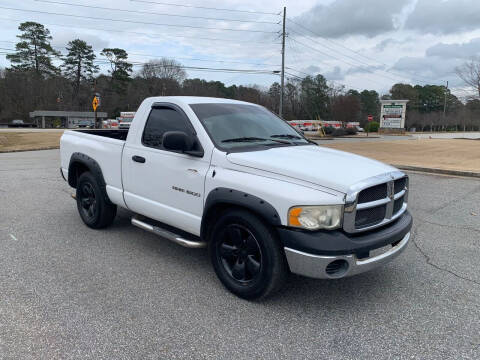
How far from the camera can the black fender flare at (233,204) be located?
313 centimetres

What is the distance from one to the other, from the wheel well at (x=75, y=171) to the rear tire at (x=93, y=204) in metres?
0.20

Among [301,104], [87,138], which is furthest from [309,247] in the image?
[301,104]

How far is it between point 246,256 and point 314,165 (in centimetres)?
103

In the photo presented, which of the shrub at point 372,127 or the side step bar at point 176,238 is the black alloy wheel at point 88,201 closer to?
the side step bar at point 176,238

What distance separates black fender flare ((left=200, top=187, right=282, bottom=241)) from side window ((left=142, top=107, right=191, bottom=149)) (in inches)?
38.6

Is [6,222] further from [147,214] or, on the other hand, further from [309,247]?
[309,247]

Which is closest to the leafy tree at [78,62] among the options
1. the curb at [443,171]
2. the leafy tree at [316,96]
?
the leafy tree at [316,96]

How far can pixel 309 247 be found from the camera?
2961mm

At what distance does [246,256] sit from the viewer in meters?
3.46

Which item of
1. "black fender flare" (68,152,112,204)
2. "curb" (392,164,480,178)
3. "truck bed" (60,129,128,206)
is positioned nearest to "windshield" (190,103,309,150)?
"truck bed" (60,129,128,206)

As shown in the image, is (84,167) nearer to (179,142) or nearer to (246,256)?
(179,142)

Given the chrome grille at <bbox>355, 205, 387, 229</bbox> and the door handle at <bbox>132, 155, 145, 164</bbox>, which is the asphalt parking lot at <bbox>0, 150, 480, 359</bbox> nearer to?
the chrome grille at <bbox>355, 205, 387, 229</bbox>

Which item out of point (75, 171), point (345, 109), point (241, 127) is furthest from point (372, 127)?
point (241, 127)

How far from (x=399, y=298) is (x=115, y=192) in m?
3.56
